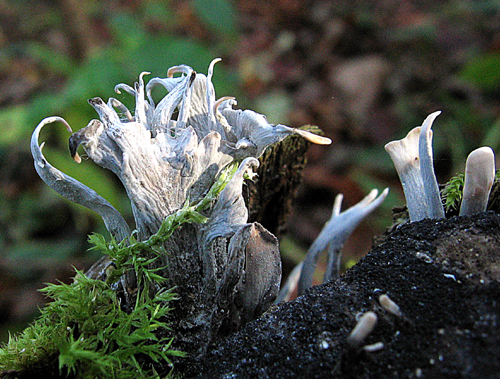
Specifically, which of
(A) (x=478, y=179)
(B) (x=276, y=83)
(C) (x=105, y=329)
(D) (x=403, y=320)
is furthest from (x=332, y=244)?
(B) (x=276, y=83)

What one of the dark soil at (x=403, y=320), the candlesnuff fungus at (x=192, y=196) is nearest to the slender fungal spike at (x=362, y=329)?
the dark soil at (x=403, y=320)

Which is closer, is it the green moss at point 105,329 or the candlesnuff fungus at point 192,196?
the green moss at point 105,329

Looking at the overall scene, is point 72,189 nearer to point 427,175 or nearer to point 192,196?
point 192,196

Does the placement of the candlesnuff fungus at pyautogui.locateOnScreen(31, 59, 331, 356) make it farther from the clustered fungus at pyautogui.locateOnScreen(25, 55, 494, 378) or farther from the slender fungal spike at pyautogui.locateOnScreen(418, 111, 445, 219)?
the slender fungal spike at pyautogui.locateOnScreen(418, 111, 445, 219)

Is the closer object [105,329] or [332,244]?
[105,329]

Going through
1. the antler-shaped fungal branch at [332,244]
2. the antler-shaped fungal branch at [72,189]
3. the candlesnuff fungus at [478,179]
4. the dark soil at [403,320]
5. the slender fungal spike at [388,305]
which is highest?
the antler-shaped fungal branch at [72,189]

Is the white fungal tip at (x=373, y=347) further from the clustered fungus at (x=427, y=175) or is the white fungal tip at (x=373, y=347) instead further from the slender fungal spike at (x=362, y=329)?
the clustered fungus at (x=427, y=175)

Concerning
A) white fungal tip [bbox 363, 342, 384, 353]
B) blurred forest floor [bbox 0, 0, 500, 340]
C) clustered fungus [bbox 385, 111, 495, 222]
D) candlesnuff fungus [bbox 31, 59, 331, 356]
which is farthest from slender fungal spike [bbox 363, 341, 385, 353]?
blurred forest floor [bbox 0, 0, 500, 340]
